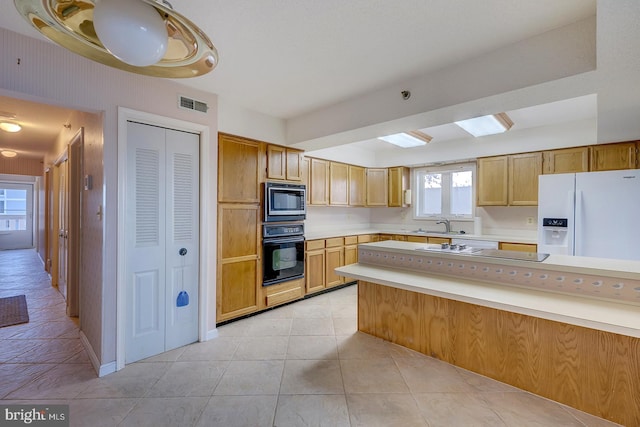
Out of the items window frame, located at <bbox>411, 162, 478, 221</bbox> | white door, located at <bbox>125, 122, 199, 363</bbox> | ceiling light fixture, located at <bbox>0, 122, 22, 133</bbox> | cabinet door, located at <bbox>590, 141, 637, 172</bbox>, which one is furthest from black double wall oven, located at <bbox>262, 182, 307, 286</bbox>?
cabinet door, located at <bbox>590, 141, 637, 172</bbox>

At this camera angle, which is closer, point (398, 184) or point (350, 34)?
point (350, 34)

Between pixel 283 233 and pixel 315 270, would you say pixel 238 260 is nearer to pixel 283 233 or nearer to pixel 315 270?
pixel 283 233

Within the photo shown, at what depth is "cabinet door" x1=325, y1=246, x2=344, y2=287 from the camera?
14.6 feet

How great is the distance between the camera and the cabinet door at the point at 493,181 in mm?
4262

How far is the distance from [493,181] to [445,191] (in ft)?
3.29

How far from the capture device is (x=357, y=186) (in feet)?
17.9

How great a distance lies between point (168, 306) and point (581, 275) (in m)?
3.38

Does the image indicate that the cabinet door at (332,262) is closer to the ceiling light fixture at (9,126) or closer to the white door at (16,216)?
the ceiling light fixture at (9,126)

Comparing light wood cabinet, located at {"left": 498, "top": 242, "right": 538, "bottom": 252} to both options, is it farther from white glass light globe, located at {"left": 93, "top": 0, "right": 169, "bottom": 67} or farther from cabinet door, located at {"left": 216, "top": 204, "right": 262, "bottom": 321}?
white glass light globe, located at {"left": 93, "top": 0, "right": 169, "bottom": 67}

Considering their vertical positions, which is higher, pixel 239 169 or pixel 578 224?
pixel 239 169

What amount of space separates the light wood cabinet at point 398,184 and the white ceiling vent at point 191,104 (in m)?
3.83

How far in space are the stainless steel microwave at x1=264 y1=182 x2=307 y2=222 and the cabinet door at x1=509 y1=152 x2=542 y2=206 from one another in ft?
10.3

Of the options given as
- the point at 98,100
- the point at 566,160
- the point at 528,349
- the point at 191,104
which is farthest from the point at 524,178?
the point at 98,100

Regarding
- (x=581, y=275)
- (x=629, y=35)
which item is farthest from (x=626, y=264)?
(x=629, y=35)
